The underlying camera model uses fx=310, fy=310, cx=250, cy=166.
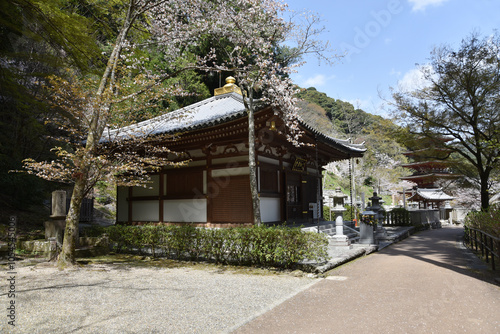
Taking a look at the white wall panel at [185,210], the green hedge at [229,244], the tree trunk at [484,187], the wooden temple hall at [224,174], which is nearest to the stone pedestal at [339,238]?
the wooden temple hall at [224,174]

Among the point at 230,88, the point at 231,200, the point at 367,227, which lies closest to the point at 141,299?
the point at 231,200

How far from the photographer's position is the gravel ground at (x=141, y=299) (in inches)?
151

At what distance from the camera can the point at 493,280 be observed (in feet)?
19.4

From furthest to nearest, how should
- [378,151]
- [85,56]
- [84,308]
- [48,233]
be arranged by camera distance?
[378,151] → [85,56] → [48,233] → [84,308]

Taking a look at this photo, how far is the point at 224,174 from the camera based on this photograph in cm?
1064

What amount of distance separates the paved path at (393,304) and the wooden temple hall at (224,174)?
4.40 meters

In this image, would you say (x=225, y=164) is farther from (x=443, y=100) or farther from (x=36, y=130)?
(x=443, y=100)

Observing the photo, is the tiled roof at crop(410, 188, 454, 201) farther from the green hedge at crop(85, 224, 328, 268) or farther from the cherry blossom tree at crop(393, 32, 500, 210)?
the green hedge at crop(85, 224, 328, 268)

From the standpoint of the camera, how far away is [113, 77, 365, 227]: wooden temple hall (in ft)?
32.4

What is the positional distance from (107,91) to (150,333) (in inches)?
229

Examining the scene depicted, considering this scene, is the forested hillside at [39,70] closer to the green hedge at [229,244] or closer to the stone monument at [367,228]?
the green hedge at [229,244]

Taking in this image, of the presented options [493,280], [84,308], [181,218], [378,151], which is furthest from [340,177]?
[84,308]

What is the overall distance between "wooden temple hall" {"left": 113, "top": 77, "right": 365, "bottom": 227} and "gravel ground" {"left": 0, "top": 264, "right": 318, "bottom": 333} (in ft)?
12.3

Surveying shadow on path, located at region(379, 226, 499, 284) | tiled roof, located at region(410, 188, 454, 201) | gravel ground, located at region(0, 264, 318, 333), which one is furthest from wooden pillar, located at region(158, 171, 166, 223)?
tiled roof, located at region(410, 188, 454, 201)
